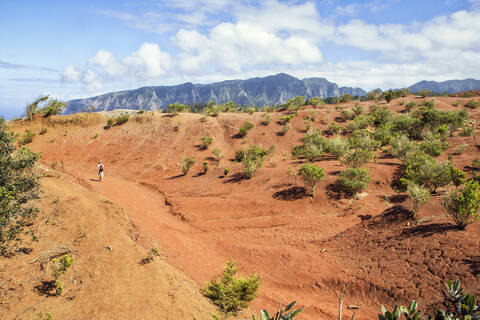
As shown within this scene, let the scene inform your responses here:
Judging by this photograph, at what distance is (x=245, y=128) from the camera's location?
34.1 m

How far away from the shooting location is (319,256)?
33.4ft

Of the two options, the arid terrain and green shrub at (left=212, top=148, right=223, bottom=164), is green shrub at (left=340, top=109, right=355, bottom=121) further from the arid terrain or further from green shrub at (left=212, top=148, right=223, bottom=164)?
green shrub at (left=212, top=148, right=223, bottom=164)

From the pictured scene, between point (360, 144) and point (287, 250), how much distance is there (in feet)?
51.5

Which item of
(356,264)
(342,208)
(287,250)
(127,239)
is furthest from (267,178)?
(127,239)

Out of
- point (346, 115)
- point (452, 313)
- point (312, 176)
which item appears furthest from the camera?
point (346, 115)

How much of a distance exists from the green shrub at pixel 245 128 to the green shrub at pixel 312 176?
1874 centimetres

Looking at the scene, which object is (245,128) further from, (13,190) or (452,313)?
(452,313)

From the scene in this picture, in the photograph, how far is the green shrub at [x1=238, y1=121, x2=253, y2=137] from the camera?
33750 millimetres

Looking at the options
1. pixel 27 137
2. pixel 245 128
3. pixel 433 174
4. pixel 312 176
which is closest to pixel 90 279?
pixel 312 176

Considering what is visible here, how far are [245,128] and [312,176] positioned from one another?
1991 cm

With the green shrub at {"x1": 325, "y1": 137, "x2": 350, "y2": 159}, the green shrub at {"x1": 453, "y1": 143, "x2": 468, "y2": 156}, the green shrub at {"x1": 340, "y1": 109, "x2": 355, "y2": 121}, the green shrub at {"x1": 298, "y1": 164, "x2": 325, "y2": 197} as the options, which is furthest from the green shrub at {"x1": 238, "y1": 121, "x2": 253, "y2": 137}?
the green shrub at {"x1": 453, "y1": 143, "x2": 468, "y2": 156}

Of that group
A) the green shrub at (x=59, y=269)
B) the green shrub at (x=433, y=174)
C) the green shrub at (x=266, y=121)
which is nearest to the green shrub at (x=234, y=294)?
the green shrub at (x=59, y=269)

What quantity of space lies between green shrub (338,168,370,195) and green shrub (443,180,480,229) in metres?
6.14

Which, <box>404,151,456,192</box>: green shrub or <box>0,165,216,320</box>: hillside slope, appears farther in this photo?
<box>404,151,456,192</box>: green shrub
